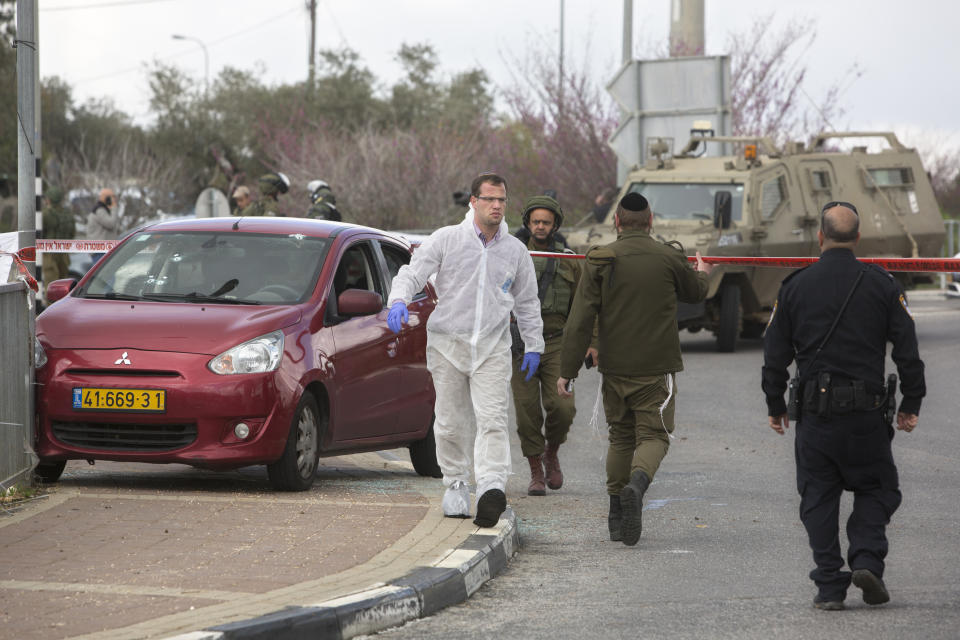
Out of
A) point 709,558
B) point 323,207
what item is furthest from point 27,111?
point 323,207

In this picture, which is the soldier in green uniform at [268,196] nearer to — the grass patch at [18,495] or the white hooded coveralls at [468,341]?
the grass patch at [18,495]

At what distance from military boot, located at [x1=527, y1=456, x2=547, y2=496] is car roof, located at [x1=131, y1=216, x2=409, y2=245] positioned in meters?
1.85

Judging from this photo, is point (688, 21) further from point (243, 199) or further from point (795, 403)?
point (795, 403)

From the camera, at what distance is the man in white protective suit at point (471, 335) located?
8227 mm

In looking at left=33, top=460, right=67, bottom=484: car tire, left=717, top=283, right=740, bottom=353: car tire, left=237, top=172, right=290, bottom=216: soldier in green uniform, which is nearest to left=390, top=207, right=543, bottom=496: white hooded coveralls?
left=33, top=460, right=67, bottom=484: car tire

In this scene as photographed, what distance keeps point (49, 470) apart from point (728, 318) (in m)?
12.6

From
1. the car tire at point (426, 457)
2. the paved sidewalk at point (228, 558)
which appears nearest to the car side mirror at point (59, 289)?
the paved sidewalk at point (228, 558)

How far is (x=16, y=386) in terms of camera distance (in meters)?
8.66

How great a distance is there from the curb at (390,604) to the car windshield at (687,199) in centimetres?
1366

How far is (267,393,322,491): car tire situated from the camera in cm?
902

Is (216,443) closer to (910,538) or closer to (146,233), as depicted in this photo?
(146,233)

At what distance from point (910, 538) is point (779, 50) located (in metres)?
30.6

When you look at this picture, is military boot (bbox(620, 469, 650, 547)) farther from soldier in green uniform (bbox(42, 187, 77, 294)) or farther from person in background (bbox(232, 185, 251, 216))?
soldier in green uniform (bbox(42, 187, 77, 294))

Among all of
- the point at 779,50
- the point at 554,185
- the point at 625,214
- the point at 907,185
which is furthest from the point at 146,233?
the point at 779,50
